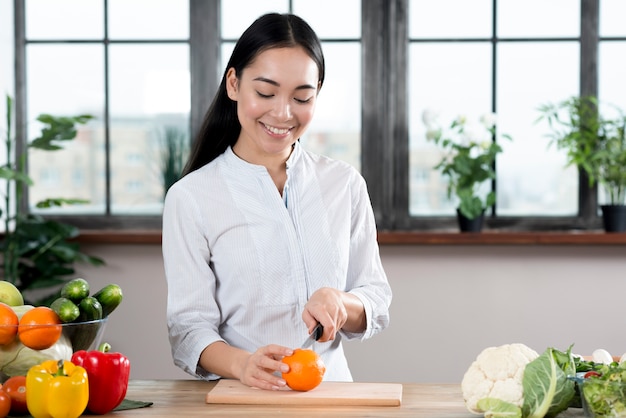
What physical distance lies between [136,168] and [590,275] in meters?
1.97

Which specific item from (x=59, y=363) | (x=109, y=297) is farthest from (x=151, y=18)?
(x=59, y=363)

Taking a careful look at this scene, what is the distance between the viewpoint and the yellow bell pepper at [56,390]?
1483 millimetres

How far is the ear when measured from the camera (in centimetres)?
202

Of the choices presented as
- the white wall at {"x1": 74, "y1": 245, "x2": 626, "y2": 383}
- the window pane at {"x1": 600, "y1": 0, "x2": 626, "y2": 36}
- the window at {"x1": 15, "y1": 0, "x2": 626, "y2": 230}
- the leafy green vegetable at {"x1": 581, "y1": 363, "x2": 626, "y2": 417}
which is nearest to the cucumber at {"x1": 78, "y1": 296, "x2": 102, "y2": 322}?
the leafy green vegetable at {"x1": 581, "y1": 363, "x2": 626, "y2": 417}

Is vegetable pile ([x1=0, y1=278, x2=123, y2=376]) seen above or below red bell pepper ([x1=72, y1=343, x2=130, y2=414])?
above

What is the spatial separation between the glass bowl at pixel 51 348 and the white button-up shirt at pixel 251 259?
1.02ft

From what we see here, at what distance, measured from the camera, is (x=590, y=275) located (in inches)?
138

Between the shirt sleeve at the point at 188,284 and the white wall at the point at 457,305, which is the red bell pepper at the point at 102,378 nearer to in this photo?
the shirt sleeve at the point at 188,284

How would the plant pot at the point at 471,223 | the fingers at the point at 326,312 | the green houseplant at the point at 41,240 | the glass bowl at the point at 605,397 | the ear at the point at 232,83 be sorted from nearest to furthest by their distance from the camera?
the glass bowl at the point at 605,397 → the fingers at the point at 326,312 → the ear at the point at 232,83 → the green houseplant at the point at 41,240 → the plant pot at the point at 471,223

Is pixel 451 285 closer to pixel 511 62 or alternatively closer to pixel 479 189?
pixel 479 189

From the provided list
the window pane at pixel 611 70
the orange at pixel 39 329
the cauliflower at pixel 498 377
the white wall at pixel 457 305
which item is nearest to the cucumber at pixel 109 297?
the orange at pixel 39 329

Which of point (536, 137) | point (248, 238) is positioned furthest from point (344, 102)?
point (248, 238)

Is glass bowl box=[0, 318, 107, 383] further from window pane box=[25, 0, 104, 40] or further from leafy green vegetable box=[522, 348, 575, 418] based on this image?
window pane box=[25, 0, 104, 40]

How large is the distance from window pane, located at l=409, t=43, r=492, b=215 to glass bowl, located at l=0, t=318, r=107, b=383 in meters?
2.24
